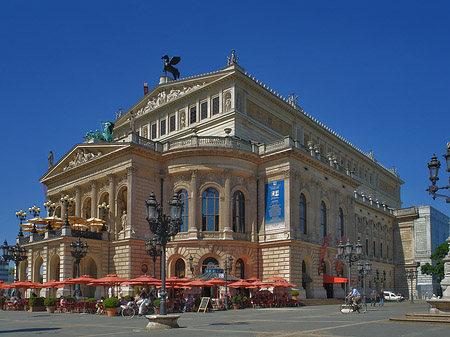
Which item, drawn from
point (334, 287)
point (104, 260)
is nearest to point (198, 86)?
point (104, 260)

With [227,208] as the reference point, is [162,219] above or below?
below

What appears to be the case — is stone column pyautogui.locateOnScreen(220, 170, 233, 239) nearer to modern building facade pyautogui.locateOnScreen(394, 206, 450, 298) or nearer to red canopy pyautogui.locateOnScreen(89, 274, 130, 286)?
red canopy pyautogui.locateOnScreen(89, 274, 130, 286)

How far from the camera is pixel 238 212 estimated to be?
4941cm

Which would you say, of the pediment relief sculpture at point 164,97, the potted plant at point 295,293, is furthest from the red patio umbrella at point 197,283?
the pediment relief sculpture at point 164,97

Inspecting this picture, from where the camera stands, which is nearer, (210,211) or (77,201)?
(210,211)

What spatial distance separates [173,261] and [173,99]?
66.0 ft

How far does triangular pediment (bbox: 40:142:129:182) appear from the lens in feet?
166

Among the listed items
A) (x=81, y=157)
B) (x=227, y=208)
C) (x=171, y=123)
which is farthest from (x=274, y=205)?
(x=81, y=157)

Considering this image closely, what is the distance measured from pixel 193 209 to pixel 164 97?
18.9 metres

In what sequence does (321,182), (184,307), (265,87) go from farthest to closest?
1. (265,87)
2. (321,182)
3. (184,307)

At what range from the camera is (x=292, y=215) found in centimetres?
4778

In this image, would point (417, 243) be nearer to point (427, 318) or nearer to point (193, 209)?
point (193, 209)

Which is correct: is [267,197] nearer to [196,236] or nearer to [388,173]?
[196,236]

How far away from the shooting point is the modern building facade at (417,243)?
A: 8550 cm
